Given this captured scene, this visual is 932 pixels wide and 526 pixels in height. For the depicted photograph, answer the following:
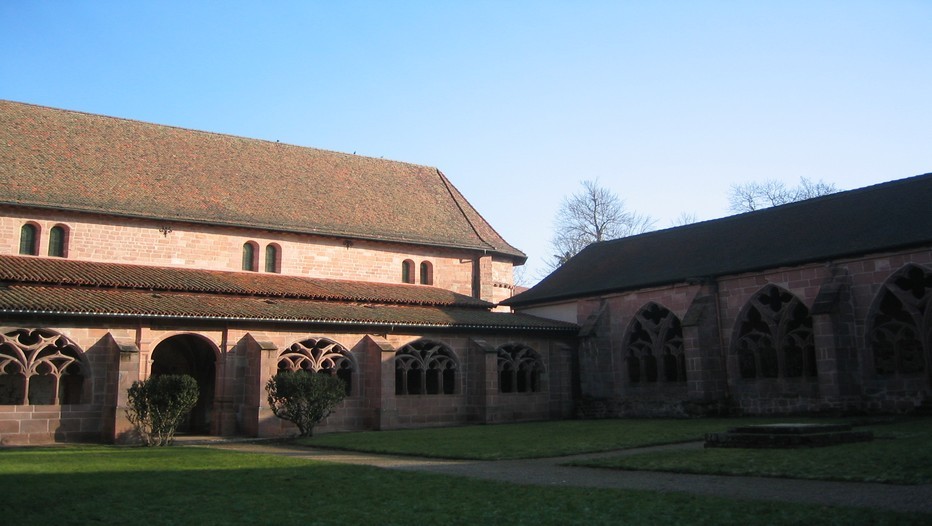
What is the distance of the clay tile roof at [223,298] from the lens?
21281 millimetres

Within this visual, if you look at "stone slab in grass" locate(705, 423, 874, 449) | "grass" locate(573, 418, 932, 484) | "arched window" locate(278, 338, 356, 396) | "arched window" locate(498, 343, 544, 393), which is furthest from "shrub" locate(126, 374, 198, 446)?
"stone slab in grass" locate(705, 423, 874, 449)

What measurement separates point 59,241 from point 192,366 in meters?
5.52

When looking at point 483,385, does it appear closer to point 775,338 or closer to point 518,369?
point 518,369

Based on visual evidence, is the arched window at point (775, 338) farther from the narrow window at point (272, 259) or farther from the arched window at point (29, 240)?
the arched window at point (29, 240)

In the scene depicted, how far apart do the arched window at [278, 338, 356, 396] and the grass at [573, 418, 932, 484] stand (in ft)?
41.0

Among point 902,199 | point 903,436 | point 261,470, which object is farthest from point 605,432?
point 902,199

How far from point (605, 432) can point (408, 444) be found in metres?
4.84

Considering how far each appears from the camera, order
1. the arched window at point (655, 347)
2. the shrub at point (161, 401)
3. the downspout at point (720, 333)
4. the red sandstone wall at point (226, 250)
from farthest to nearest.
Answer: the arched window at point (655, 347) < the red sandstone wall at point (226, 250) < the downspout at point (720, 333) < the shrub at point (161, 401)

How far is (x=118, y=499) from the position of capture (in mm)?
9273

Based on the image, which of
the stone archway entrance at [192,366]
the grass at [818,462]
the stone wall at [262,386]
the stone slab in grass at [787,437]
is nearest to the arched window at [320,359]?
the stone wall at [262,386]

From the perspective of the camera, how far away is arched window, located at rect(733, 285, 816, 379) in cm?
2320

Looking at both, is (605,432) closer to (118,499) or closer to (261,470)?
(261,470)

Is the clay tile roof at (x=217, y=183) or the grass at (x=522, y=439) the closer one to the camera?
the grass at (x=522, y=439)

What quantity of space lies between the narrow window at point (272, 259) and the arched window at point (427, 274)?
585cm
